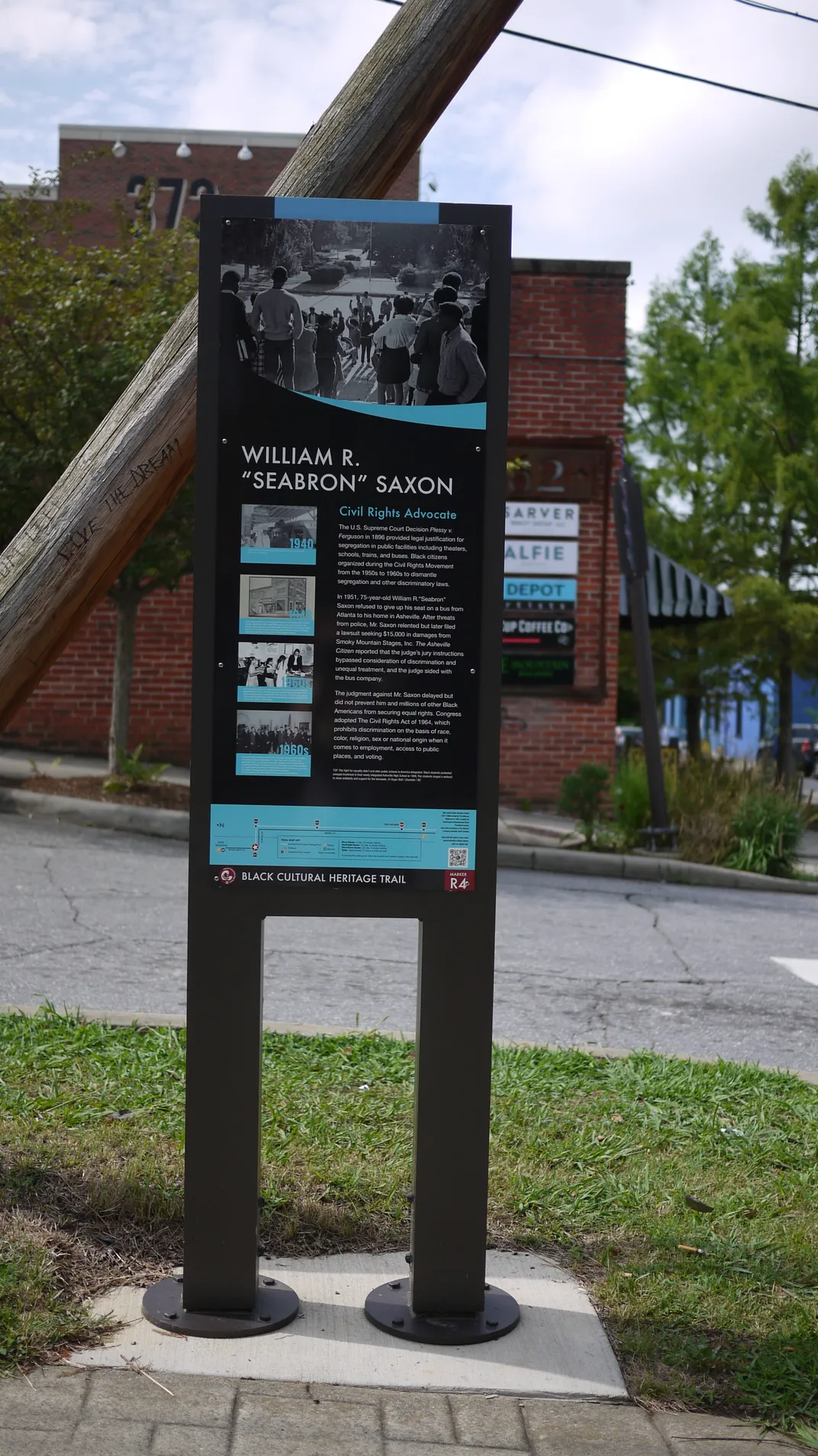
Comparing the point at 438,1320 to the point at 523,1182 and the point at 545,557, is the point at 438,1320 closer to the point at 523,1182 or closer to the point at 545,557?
the point at 523,1182

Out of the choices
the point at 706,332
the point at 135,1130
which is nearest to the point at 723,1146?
the point at 135,1130

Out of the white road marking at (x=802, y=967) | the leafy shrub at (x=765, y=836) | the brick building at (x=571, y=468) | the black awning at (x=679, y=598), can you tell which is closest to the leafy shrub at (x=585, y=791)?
the brick building at (x=571, y=468)

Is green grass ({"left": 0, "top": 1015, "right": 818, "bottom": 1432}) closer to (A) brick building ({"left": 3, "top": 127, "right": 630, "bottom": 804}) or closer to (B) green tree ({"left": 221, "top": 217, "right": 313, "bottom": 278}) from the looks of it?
(B) green tree ({"left": 221, "top": 217, "right": 313, "bottom": 278})

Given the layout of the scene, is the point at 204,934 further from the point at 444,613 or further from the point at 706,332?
the point at 706,332

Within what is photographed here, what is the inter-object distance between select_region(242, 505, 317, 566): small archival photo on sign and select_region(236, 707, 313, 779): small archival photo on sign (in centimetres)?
35

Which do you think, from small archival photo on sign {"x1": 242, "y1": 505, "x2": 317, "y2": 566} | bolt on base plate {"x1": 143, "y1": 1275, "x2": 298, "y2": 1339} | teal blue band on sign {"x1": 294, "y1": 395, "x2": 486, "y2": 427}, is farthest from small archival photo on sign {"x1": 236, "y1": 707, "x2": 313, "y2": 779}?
bolt on base plate {"x1": 143, "y1": 1275, "x2": 298, "y2": 1339}

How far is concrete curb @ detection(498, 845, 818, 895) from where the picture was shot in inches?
476

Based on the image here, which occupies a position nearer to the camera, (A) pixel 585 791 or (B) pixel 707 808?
(B) pixel 707 808

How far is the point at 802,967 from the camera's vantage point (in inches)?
308

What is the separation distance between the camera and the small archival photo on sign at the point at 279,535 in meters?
3.00

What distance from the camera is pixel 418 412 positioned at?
3020 millimetres

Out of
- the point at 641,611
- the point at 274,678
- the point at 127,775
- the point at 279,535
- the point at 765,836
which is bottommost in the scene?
the point at 765,836

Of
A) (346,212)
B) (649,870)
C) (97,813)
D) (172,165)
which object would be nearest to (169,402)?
(346,212)

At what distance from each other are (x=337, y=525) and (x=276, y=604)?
23 cm
